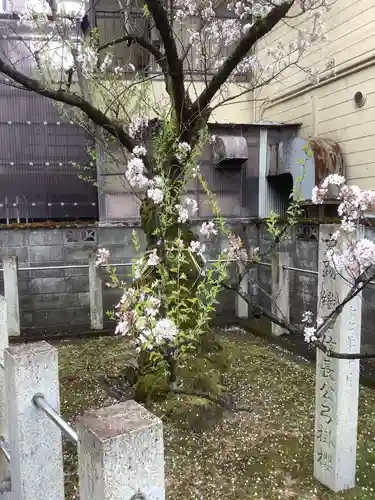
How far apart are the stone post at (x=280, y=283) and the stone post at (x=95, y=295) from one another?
2940mm

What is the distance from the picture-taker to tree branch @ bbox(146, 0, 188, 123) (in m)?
3.42

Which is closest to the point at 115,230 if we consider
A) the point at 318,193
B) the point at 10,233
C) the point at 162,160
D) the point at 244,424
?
the point at 10,233

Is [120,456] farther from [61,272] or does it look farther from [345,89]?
[345,89]

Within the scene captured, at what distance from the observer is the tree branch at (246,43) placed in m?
3.65

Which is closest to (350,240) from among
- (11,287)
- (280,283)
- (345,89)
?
(280,283)

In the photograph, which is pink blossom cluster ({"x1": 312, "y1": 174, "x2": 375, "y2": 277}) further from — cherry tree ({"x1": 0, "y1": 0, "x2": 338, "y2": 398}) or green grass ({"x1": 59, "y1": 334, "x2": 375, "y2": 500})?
green grass ({"x1": 59, "y1": 334, "x2": 375, "y2": 500})

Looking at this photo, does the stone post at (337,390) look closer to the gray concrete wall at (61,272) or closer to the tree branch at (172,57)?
the tree branch at (172,57)

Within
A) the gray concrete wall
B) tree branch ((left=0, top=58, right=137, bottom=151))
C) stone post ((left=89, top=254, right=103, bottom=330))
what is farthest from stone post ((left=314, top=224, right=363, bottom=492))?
stone post ((left=89, top=254, right=103, bottom=330))

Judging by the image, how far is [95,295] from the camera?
7516mm

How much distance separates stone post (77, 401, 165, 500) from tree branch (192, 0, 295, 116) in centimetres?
338

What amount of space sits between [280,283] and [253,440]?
345cm

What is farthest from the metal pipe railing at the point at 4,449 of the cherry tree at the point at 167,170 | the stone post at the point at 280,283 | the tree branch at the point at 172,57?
the stone post at the point at 280,283

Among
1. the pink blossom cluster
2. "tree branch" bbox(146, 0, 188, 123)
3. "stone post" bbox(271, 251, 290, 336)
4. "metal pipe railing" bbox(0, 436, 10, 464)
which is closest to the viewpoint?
"metal pipe railing" bbox(0, 436, 10, 464)

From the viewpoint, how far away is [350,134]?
7.76 m
